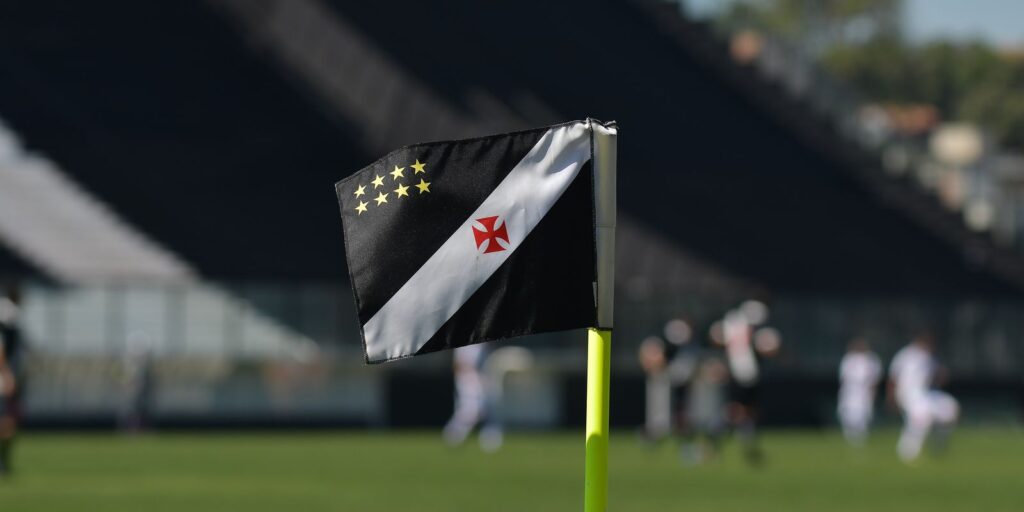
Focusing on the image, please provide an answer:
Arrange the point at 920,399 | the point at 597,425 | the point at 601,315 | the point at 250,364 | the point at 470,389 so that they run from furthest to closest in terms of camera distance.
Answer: the point at 250,364 → the point at 470,389 → the point at 920,399 → the point at 601,315 → the point at 597,425

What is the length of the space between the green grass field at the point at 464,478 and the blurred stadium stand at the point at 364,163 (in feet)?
20.6

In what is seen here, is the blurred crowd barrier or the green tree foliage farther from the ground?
the green tree foliage

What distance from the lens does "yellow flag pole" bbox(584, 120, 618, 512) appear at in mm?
8469

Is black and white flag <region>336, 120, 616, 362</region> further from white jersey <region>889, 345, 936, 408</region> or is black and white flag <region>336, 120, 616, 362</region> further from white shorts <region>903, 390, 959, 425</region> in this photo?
white jersey <region>889, 345, 936, 408</region>

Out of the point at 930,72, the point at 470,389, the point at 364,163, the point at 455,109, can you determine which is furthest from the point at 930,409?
the point at 930,72

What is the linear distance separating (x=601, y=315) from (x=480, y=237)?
565 millimetres

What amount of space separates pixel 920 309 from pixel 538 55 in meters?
13.4

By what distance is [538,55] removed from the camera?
5897 cm

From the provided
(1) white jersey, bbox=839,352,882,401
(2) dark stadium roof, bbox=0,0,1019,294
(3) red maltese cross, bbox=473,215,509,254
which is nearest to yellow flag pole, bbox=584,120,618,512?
(3) red maltese cross, bbox=473,215,509,254

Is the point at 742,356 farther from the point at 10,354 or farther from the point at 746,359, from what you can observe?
the point at 10,354

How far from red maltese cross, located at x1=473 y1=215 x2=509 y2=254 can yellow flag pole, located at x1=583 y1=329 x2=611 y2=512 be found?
1.70 ft

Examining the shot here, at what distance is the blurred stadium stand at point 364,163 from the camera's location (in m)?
46.5

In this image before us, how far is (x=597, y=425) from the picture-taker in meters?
8.47

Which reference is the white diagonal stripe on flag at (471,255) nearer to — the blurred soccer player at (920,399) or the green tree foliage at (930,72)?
the blurred soccer player at (920,399)
